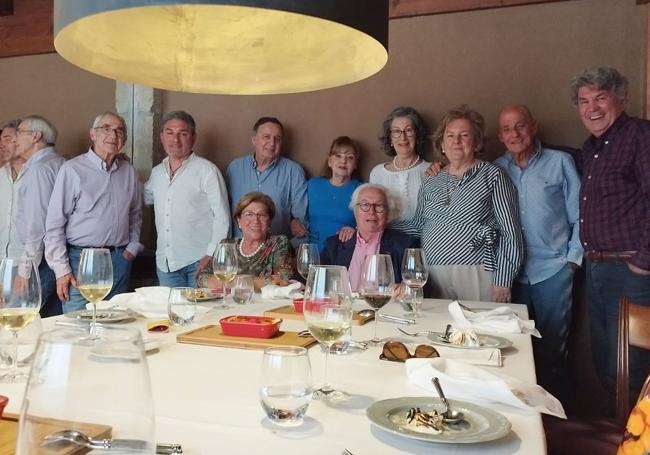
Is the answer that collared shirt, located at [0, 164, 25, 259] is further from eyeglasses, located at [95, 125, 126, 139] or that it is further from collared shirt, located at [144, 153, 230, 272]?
collared shirt, located at [144, 153, 230, 272]

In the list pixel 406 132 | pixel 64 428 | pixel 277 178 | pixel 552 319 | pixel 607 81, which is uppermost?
pixel 607 81

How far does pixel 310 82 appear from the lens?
1516 mm

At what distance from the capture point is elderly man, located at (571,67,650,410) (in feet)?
8.54

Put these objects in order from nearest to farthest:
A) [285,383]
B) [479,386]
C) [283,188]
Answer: [285,383]
[479,386]
[283,188]

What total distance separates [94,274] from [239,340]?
0.41 metres

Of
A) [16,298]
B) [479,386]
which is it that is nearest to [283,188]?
[16,298]

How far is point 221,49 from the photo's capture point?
1473 millimetres

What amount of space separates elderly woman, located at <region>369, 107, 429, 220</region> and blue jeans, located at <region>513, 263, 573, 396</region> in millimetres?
776

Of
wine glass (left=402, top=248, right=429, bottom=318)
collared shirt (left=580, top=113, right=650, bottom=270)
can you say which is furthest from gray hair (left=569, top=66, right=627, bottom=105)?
wine glass (left=402, top=248, right=429, bottom=318)

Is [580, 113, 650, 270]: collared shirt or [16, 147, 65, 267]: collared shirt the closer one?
[580, 113, 650, 270]: collared shirt

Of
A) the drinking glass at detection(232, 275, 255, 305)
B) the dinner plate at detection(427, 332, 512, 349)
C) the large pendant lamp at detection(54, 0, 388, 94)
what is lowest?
the dinner plate at detection(427, 332, 512, 349)

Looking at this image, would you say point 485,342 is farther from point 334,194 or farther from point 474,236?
point 334,194

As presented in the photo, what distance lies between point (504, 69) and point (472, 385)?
115 inches

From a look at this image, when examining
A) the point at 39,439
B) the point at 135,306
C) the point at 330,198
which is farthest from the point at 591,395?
the point at 39,439
